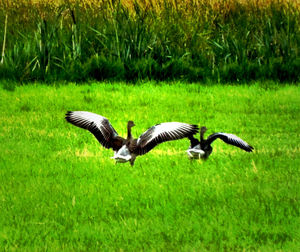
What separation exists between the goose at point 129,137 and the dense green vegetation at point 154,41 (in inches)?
205

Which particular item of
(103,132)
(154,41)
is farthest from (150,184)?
(154,41)

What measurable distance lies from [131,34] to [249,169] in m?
6.48

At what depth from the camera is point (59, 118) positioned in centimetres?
900

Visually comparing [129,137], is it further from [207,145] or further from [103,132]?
[207,145]

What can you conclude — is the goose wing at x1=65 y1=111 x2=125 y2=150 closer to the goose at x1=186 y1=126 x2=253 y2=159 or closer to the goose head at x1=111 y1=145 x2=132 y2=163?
the goose head at x1=111 y1=145 x2=132 y2=163

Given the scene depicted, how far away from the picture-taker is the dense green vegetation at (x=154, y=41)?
38.9ft

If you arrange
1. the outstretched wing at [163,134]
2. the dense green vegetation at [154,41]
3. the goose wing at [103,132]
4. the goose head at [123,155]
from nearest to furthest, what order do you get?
the outstretched wing at [163,134] → the goose head at [123,155] → the goose wing at [103,132] → the dense green vegetation at [154,41]

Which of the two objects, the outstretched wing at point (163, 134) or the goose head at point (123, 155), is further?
the goose head at point (123, 155)

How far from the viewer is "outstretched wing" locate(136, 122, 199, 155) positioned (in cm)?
599

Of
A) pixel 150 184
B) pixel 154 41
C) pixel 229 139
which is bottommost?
pixel 154 41

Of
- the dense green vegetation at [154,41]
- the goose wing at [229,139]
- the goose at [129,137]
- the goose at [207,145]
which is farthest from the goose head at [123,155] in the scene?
the dense green vegetation at [154,41]

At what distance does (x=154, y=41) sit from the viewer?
12383mm

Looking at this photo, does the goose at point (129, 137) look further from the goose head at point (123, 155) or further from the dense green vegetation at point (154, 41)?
the dense green vegetation at point (154, 41)

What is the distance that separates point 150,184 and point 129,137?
77cm
